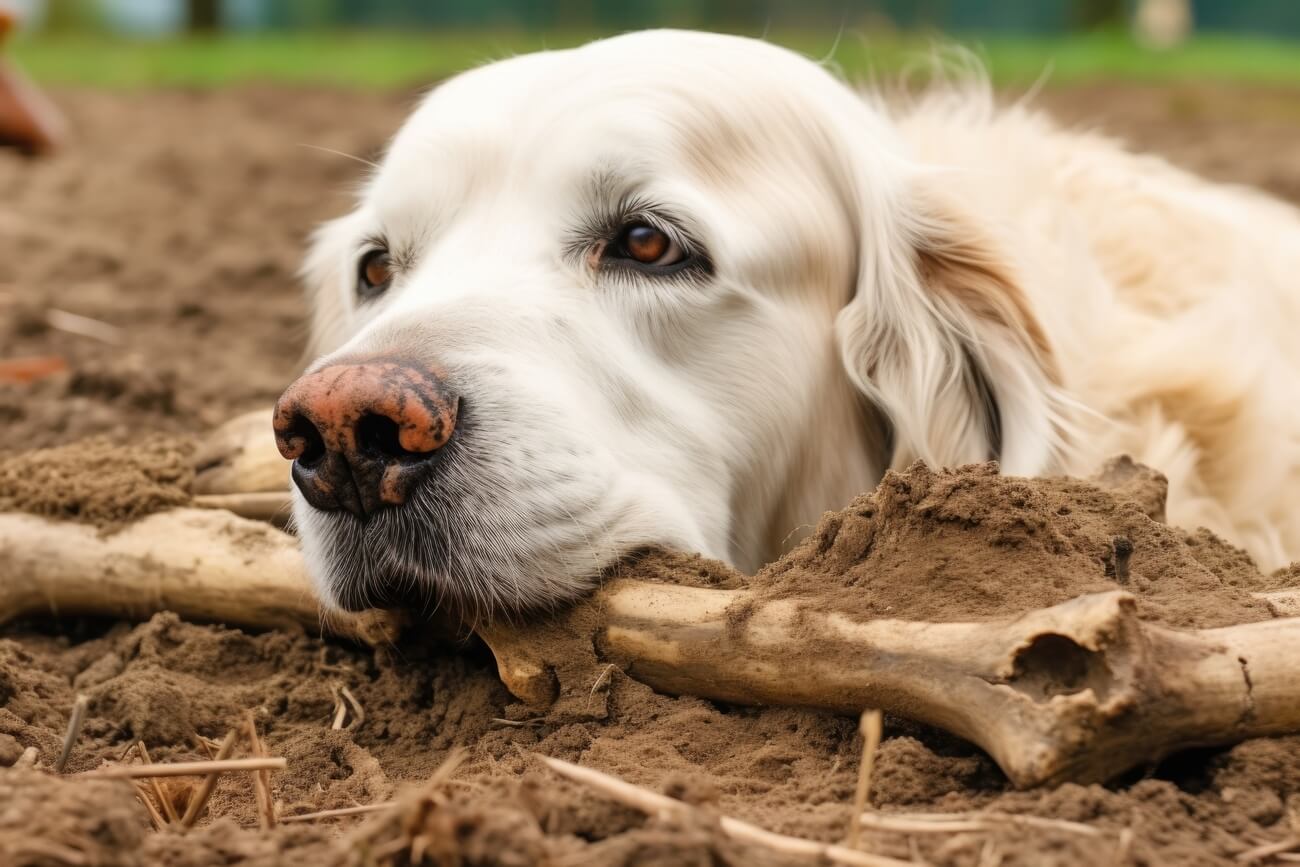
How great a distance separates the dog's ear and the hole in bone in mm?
1209

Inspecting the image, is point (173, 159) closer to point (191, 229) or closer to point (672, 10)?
point (191, 229)

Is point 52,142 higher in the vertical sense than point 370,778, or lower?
higher

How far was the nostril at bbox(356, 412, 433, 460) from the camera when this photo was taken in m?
2.25

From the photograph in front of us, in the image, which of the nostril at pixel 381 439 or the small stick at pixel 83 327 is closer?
the nostril at pixel 381 439

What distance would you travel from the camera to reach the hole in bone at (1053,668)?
183 cm

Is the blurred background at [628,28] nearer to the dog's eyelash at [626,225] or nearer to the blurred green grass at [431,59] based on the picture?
the blurred green grass at [431,59]

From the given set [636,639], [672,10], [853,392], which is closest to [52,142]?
[853,392]

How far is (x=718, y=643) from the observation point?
2219mm

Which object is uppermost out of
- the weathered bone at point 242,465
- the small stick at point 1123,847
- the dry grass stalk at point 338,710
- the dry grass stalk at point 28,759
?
the small stick at point 1123,847

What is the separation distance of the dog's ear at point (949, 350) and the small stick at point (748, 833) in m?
1.49

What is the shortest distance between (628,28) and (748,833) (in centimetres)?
1338

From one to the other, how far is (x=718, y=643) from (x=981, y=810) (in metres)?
0.52

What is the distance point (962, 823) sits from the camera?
1.77 meters

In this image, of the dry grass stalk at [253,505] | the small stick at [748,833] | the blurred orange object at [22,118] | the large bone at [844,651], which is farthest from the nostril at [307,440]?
the blurred orange object at [22,118]
